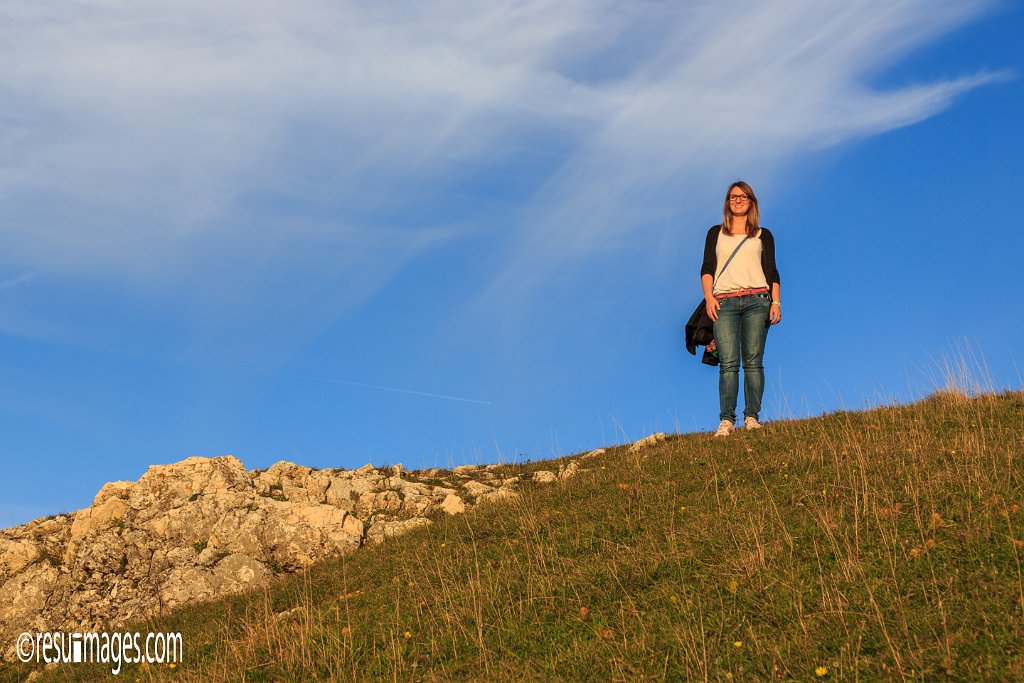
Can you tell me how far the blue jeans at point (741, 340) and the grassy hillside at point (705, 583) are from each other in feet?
3.88

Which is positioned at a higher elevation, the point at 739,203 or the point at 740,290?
the point at 739,203

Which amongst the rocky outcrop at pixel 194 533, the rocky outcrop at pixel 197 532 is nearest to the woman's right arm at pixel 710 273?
the rocky outcrop at pixel 197 532

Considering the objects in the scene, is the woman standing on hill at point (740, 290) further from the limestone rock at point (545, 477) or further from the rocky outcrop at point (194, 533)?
the rocky outcrop at point (194, 533)

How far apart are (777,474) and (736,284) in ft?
12.3

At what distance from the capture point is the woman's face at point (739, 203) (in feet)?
45.5

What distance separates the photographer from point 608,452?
652 inches

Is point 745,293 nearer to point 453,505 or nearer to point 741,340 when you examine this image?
point 741,340

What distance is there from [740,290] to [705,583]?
6775 mm

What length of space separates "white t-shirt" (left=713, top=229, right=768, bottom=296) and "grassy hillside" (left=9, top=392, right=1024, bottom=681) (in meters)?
2.61

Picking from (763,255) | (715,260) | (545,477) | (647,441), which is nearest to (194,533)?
(545,477)

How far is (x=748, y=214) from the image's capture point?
45.7 feet

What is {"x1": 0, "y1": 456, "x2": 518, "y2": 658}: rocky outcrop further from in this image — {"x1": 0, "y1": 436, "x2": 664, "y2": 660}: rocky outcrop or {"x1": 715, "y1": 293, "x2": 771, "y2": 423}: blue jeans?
{"x1": 715, "y1": 293, "x2": 771, "y2": 423}: blue jeans

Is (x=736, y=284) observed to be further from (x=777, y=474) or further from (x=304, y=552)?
(x=304, y=552)

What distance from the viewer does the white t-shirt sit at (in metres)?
13.6
